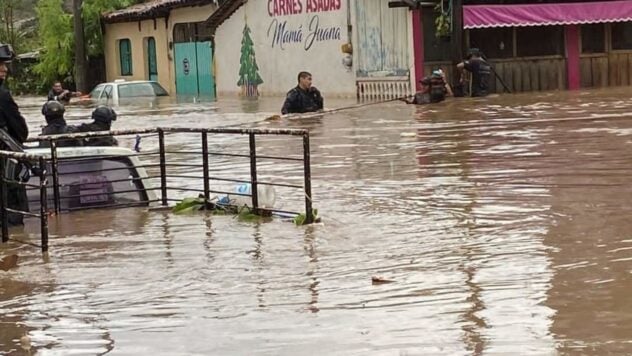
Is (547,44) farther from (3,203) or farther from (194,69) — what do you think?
(3,203)

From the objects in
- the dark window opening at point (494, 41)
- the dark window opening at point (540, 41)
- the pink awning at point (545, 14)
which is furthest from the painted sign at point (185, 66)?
the pink awning at point (545, 14)

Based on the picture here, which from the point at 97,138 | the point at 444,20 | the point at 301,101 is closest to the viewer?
the point at 97,138

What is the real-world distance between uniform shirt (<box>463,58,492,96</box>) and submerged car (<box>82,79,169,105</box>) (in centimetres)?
1116

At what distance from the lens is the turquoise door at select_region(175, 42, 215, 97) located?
129 feet

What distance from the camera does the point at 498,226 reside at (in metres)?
9.02

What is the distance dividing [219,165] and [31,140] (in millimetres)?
4266

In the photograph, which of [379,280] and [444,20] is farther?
[444,20]

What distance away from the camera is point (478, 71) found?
26.2 meters

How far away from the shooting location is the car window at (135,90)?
33.6m

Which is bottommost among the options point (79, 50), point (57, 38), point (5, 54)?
point (5, 54)

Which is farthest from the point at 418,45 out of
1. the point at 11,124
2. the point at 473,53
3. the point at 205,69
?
the point at 11,124

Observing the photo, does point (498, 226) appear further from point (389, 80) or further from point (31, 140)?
point (389, 80)

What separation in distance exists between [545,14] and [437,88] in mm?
4633

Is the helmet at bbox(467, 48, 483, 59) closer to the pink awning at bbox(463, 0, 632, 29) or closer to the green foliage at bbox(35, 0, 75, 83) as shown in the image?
the pink awning at bbox(463, 0, 632, 29)
